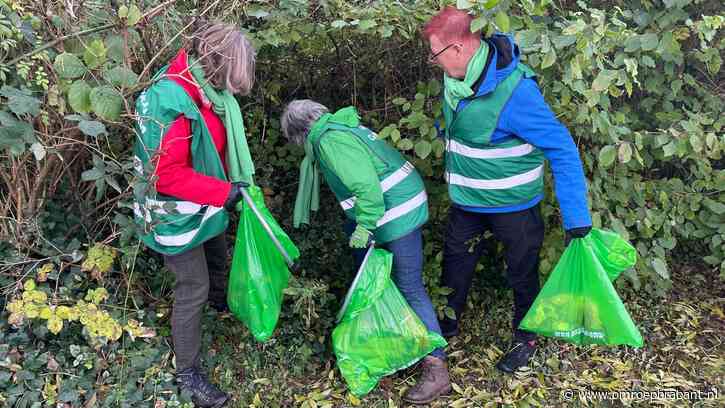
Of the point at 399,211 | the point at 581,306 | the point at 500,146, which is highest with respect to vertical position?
the point at 500,146

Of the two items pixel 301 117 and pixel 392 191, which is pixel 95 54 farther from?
pixel 392 191

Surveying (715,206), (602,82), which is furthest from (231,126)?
(715,206)

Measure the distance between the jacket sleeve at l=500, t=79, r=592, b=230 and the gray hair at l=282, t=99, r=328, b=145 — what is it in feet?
2.83

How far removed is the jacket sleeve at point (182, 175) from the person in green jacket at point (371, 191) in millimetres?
477

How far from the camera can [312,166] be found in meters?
3.07

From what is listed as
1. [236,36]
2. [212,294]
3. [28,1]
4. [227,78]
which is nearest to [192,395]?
[212,294]

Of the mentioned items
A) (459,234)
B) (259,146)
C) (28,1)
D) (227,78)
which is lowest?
(459,234)

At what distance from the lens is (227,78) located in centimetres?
259

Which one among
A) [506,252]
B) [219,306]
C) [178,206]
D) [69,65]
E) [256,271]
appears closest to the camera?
[69,65]

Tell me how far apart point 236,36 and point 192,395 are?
1.69 m

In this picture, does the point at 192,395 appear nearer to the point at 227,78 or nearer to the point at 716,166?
the point at 227,78

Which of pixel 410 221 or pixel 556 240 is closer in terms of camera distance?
pixel 410 221

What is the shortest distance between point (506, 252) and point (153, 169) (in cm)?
174

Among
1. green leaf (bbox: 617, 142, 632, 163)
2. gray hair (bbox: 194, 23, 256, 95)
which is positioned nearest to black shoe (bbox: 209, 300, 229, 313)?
gray hair (bbox: 194, 23, 256, 95)
